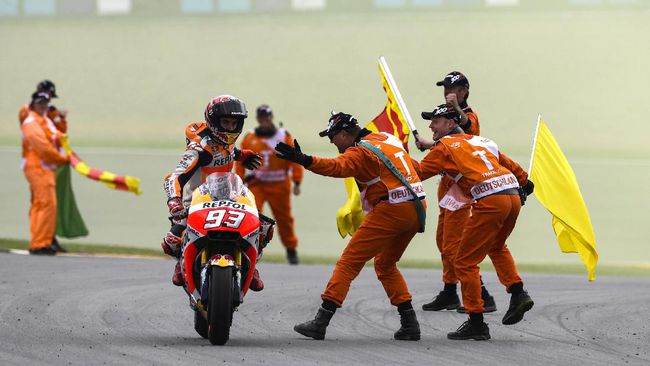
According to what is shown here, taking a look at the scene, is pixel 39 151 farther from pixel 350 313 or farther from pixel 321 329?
pixel 321 329

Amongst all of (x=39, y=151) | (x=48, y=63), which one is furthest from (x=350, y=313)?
(x=48, y=63)

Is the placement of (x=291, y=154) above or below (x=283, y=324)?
above

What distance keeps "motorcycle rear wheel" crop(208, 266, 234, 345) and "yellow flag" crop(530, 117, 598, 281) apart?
345 cm

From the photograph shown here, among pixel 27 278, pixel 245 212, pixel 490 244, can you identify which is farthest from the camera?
pixel 27 278

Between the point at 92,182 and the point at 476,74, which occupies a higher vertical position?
the point at 476,74

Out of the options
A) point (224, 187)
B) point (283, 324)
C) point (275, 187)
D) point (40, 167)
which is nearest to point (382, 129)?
point (283, 324)

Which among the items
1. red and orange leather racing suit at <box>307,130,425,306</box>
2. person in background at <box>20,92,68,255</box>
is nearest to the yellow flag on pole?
red and orange leather racing suit at <box>307,130,425,306</box>

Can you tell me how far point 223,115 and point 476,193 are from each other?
2.00 metres

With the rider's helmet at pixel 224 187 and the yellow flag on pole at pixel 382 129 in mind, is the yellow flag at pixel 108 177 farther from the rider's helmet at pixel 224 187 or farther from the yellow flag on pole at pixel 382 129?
the rider's helmet at pixel 224 187

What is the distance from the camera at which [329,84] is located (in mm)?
20938

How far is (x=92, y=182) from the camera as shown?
21672mm

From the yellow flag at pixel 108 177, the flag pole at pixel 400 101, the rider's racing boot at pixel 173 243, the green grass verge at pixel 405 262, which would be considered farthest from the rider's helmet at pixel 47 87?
the rider's racing boot at pixel 173 243

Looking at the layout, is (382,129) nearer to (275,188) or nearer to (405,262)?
(275,188)

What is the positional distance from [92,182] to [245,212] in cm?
1270
